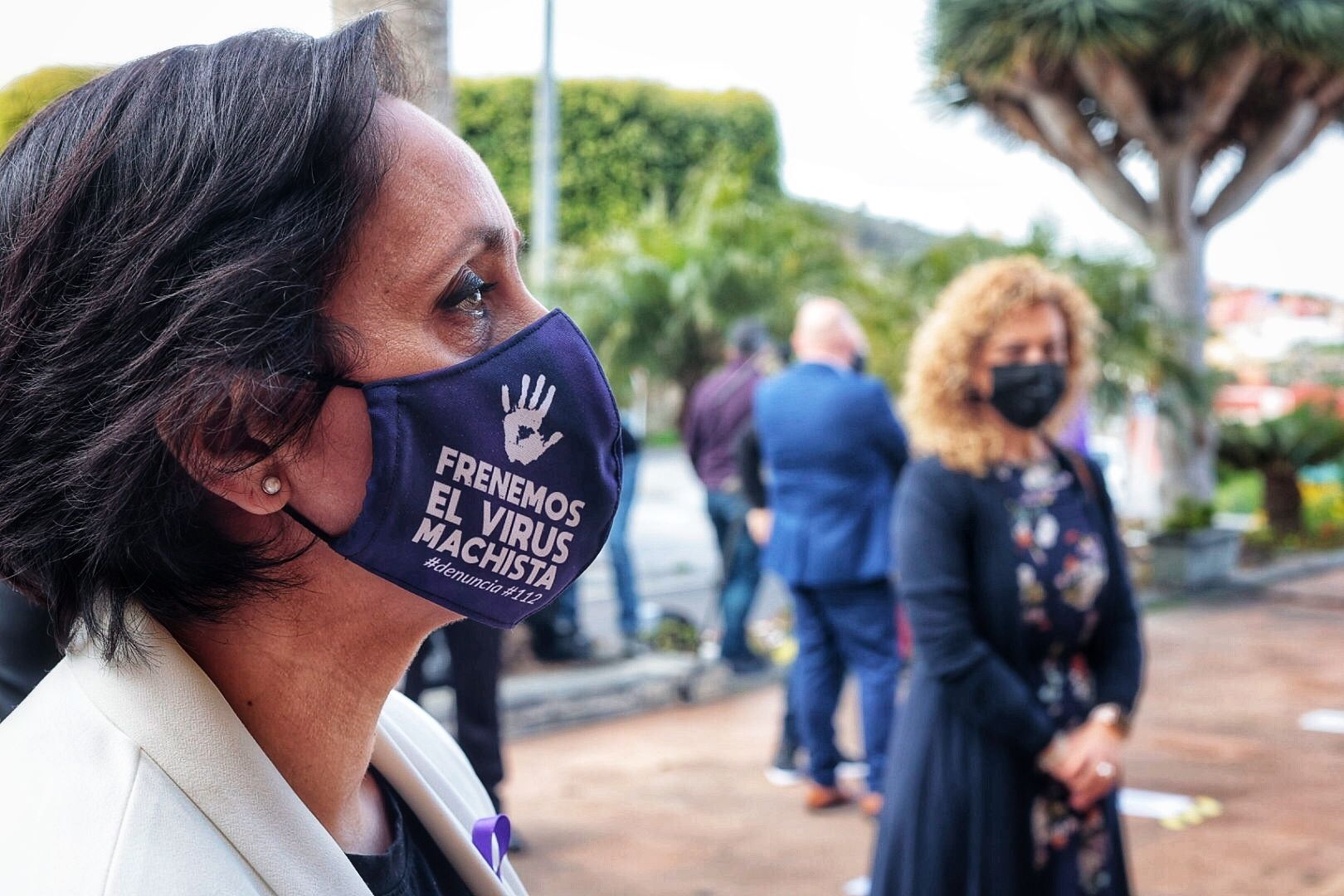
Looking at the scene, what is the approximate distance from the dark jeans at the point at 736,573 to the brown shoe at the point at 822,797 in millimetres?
1964

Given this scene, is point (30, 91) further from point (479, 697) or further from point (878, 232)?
point (878, 232)

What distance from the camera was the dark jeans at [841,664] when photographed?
5434 mm

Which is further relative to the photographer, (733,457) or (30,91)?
(733,457)

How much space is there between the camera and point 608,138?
25656 millimetres

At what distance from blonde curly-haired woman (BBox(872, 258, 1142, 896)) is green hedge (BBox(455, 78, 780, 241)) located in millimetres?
21220

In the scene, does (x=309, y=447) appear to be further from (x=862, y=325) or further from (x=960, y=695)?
(x=862, y=325)

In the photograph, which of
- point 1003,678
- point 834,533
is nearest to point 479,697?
point 834,533

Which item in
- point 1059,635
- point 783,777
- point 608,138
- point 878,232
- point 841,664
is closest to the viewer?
point 1059,635

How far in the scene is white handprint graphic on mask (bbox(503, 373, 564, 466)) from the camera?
47.1 inches

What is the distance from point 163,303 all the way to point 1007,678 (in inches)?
89.2

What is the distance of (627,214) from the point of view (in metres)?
24.6

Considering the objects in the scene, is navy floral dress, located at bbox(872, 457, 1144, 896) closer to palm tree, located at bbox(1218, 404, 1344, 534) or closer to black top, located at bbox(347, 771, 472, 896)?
black top, located at bbox(347, 771, 472, 896)

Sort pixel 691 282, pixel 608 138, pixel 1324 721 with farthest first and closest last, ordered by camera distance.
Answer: pixel 608 138 < pixel 691 282 < pixel 1324 721

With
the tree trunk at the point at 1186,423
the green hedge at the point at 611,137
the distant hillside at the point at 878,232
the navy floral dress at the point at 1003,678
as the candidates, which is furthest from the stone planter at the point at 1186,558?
the green hedge at the point at 611,137
